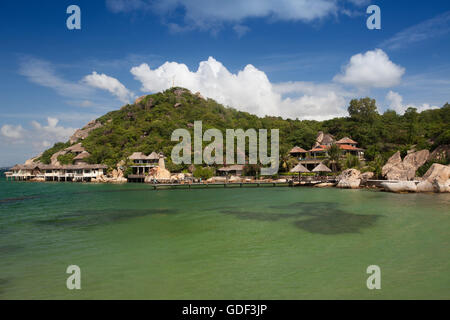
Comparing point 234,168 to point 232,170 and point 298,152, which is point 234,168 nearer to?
point 232,170

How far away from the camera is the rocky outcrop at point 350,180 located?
34.7 m

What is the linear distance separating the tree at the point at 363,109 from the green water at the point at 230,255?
51367mm

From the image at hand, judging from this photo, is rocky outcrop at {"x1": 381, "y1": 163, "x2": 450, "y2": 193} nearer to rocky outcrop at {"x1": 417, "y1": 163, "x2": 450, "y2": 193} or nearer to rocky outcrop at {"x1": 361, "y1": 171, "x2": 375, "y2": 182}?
rocky outcrop at {"x1": 417, "y1": 163, "x2": 450, "y2": 193}

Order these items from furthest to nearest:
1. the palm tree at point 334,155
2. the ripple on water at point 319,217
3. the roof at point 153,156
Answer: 1. the roof at point 153,156
2. the palm tree at point 334,155
3. the ripple on water at point 319,217

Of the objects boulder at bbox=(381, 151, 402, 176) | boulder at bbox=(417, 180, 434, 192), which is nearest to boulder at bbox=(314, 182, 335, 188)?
boulder at bbox=(381, 151, 402, 176)

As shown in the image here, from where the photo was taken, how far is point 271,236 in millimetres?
12789

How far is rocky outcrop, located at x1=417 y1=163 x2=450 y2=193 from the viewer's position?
26672 mm

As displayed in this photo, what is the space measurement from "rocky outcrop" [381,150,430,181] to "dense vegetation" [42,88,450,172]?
217cm

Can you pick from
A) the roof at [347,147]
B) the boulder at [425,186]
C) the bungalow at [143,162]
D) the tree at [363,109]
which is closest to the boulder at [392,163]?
the boulder at [425,186]

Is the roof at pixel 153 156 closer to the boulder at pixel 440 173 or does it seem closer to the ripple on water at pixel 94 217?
the ripple on water at pixel 94 217

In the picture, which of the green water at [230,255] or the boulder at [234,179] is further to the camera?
the boulder at [234,179]
